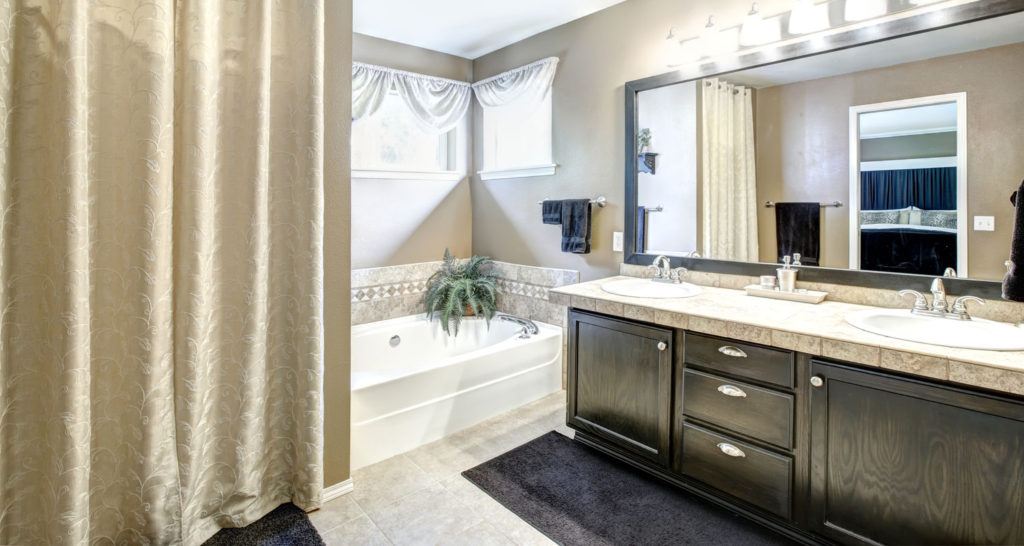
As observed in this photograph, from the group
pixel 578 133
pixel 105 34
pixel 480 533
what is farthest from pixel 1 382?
pixel 578 133

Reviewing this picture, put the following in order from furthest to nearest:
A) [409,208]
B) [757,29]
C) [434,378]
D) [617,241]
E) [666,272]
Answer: [409,208], [617,241], [666,272], [434,378], [757,29]

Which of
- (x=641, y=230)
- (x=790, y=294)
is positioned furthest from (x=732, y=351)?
(x=641, y=230)

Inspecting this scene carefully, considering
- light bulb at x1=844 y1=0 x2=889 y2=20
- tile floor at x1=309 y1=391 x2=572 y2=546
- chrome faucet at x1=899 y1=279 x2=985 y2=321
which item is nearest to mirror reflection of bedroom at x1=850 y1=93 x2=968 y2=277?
chrome faucet at x1=899 y1=279 x2=985 y2=321

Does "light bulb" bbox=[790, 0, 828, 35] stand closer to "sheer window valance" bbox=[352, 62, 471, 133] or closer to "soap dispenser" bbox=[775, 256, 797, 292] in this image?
"soap dispenser" bbox=[775, 256, 797, 292]

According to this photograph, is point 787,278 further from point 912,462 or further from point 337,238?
point 337,238

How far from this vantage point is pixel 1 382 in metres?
1.38

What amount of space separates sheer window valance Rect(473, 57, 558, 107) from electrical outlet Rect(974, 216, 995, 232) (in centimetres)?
230

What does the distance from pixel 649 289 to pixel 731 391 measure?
0.82 meters

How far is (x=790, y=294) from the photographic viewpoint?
7.16ft

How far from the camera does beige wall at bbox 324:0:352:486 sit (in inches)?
79.2

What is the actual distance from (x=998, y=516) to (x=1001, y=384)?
1.22 ft

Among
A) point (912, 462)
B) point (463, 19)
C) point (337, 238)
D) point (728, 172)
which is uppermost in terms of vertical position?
point (463, 19)

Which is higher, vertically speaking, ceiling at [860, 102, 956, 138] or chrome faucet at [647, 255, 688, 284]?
ceiling at [860, 102, 956, 138]

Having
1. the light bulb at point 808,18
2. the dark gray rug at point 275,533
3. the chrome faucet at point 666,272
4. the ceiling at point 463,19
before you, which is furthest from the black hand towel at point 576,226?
the dark gray rug at point 275,533
